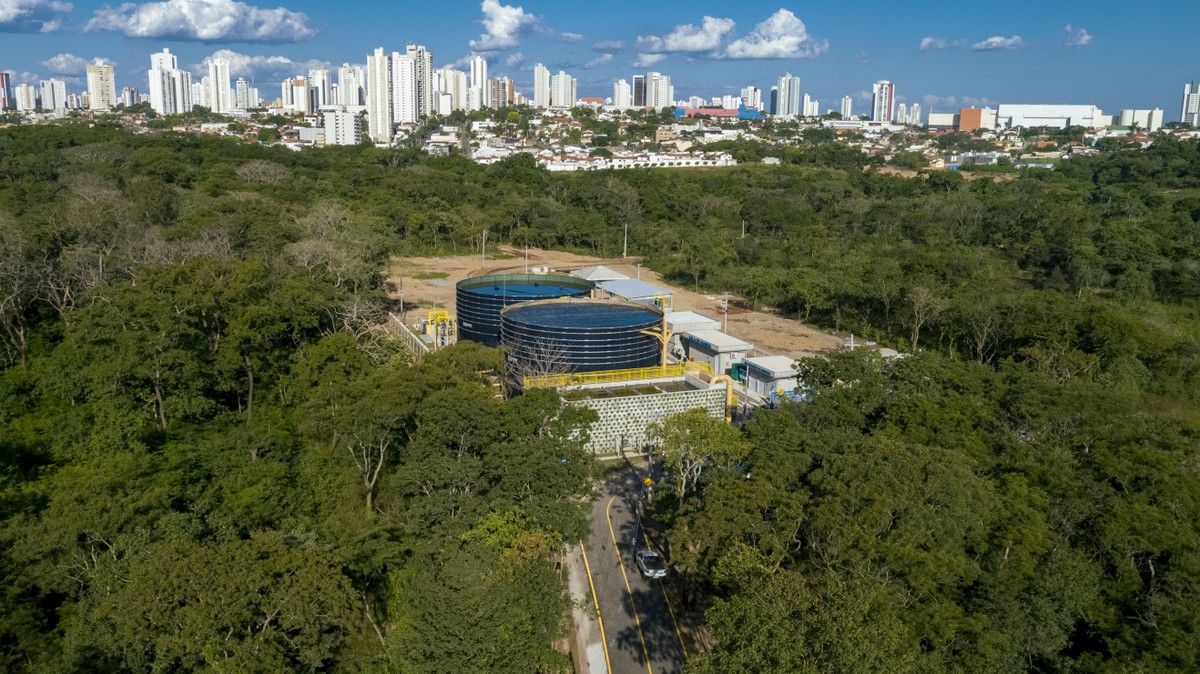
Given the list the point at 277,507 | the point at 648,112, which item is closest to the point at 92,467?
the point at 277,507

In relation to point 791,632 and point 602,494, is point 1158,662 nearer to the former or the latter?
point 791,632

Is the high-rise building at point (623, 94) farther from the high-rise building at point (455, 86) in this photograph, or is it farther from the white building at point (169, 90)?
the white building at point (169, 90)

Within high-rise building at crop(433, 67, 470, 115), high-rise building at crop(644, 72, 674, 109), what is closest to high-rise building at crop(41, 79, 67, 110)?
high-rise building at crop(433, 67, 470, 115)

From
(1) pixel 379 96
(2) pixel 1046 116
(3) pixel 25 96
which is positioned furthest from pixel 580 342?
(3) pixel 25 96

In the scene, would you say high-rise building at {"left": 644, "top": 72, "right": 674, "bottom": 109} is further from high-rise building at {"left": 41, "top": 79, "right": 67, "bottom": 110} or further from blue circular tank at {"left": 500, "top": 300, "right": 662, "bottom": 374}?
blue circular tank at {"left": 500, "top": 300, "right": 662, "bottom": 374}

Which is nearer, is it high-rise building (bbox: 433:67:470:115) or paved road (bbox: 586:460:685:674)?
paved road (bbox: 586:460:685:674)

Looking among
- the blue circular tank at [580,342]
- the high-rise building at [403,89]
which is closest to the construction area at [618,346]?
the blue circular tank at [580,342]
